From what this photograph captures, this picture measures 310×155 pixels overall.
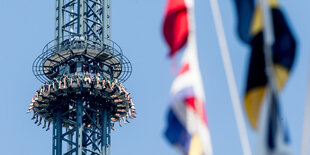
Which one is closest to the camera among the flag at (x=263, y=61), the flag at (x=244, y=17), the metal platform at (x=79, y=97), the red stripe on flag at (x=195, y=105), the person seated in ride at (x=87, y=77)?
the flag at (x=263, y=61)

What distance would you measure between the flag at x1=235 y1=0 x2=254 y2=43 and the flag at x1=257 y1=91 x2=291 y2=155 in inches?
92.9

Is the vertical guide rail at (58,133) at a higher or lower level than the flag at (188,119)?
higher

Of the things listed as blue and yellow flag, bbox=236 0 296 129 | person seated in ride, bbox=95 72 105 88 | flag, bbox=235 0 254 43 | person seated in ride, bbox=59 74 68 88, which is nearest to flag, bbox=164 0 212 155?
flag, bbox=235 0 254 43

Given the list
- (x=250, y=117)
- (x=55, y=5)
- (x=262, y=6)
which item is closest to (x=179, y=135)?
(x=250, y=117)

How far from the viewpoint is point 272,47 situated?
23.2 m

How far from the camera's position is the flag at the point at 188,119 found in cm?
2623

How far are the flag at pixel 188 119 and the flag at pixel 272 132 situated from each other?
3.46m

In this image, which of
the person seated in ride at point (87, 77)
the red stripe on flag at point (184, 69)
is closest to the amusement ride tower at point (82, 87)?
the person seated in ride at point (87, 77)

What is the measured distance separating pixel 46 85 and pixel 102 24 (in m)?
8.11

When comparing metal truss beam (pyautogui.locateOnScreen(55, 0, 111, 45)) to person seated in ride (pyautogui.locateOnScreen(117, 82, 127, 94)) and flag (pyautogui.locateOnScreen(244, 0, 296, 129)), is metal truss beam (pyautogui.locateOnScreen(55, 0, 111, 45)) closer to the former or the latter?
person seated in ride (pyautogui.locateOnScreen(117, 82, 127, 94))

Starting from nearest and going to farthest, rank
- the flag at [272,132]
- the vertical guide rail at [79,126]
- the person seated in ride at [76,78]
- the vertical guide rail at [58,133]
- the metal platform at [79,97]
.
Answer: the flag at [272,132]
the vertical guide rail at [79,126]
the vertical guide rail at [58,133]
the person seated in ride at [76,78]
the metal platform at [79,97]

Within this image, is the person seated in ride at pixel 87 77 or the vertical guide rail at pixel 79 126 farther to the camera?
the person seated in ride at pixel 87 77

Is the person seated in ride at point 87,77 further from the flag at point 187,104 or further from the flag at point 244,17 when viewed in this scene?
the flag at point 244,17

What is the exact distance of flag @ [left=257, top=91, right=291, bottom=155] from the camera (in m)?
22.1
